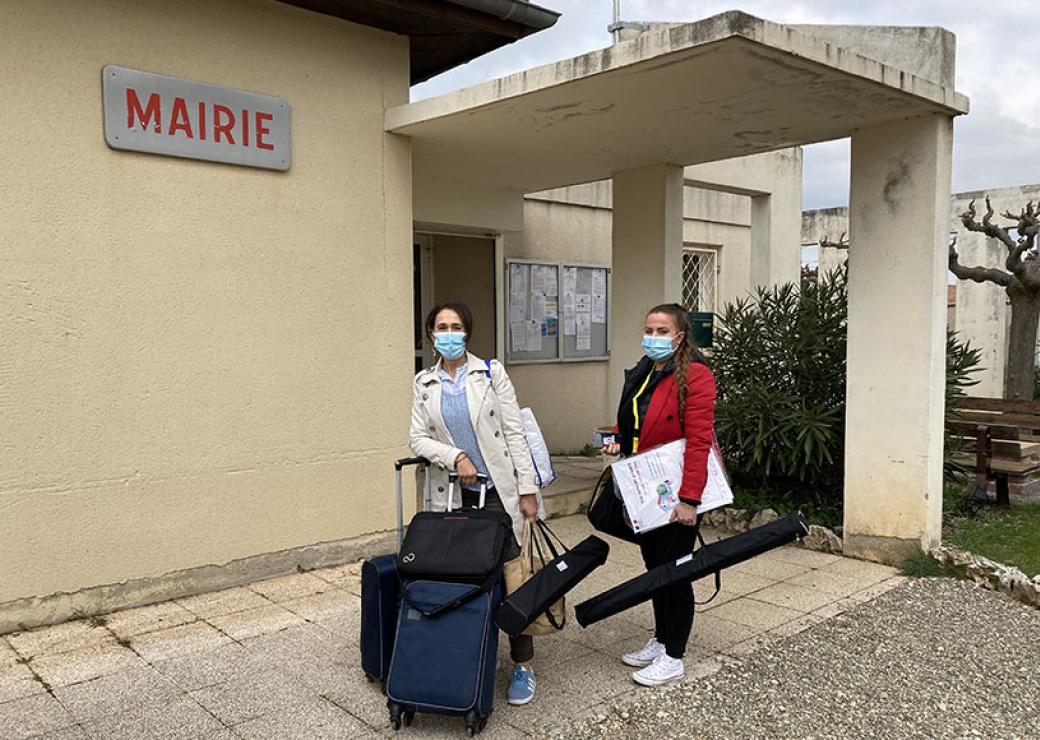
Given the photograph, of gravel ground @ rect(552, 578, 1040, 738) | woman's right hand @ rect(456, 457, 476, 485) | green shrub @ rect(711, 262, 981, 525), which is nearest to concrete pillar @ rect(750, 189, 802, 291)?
green shrub @ rect(711, 262, 981, 525)

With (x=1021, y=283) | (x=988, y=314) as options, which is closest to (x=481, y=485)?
(x=1021, y=283)

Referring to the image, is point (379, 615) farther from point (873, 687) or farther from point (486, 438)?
point (873, 687)

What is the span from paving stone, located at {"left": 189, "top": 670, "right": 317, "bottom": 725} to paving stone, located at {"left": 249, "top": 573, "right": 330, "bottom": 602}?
1035mm

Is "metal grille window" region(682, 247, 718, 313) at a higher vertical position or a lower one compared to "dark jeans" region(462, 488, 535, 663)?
higher

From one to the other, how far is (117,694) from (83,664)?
43 centimetres

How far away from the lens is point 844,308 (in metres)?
6.47

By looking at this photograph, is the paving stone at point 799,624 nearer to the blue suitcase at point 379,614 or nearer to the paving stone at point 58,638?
the blue suitcase at point 379,614

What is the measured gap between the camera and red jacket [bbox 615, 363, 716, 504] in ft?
11.3

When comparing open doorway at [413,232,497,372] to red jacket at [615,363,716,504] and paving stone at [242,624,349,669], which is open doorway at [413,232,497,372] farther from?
red jacket at [615,363,716,504]

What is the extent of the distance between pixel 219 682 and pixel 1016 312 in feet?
32.1

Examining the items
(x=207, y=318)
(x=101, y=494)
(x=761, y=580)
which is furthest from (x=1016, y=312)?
(x=101, y=494)

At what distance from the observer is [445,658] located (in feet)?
10.2

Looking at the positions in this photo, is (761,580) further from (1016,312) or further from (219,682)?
(1016,312)

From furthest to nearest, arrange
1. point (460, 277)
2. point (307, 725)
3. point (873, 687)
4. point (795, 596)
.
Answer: point (460, 277)
point (795, 596)
point (873, 687)
point (307, 725)
